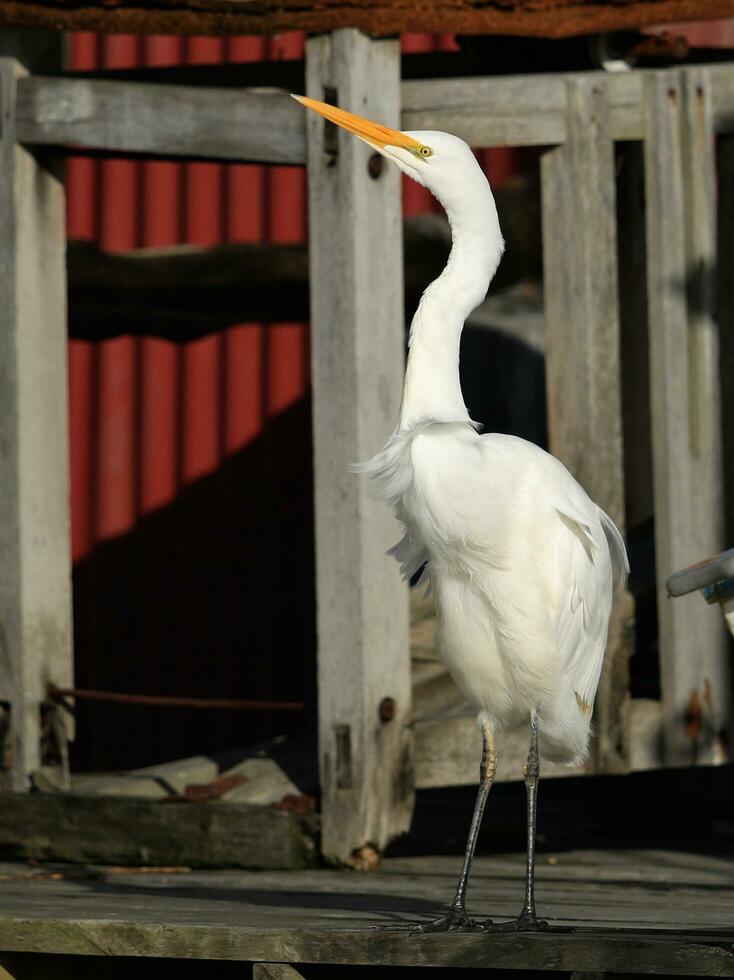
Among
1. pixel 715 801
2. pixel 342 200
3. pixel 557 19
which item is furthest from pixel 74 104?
pixel 715 801

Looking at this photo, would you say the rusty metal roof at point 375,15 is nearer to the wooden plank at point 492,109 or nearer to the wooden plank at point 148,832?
the wooden plank at point 492,109

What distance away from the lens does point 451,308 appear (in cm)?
421

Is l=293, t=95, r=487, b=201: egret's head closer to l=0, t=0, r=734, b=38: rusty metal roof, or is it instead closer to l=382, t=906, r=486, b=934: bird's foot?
l=0, t=0, r=734, b=38: rusty metal roof

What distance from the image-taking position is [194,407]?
9.09 metres

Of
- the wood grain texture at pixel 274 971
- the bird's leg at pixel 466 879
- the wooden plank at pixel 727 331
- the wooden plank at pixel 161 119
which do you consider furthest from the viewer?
the wooden plank at pixel 727 331

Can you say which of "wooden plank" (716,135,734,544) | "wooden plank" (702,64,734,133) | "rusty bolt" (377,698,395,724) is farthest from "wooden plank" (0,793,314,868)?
"wooden plank" (702,64,734,133)

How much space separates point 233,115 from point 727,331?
195 centimetres

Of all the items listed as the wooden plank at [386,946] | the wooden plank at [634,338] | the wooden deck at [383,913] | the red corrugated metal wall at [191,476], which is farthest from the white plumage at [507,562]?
the red corrugated metal wall at [191,476]

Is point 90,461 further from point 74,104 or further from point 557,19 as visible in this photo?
point 557,19

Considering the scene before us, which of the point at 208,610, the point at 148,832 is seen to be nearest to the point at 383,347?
the point at 148,832

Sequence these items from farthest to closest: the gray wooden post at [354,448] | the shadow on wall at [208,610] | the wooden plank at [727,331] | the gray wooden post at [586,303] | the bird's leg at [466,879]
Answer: the shadow on wall at [208,610], the wooden plank at [727,331], the gray wooden post at [586,303], the gray wooden post at [354,448], the bird's leg at [466,879]

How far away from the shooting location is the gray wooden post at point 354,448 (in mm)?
5289

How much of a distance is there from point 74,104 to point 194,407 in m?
3.67

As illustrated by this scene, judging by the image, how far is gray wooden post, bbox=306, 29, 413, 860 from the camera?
5289mm
